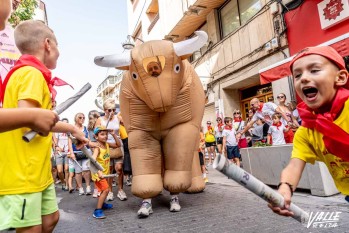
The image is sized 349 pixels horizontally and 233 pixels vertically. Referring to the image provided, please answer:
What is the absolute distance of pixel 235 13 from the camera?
10242 millimetres

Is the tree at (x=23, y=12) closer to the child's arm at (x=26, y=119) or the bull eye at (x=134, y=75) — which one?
the bull eye at (x=134, y=75)

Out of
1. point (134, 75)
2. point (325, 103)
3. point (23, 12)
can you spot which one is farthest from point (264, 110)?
point (23, 12)

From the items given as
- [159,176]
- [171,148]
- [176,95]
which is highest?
[176,95]

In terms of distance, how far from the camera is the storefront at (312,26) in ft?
20.5

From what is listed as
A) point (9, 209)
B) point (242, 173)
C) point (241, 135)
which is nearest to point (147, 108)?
point (9, 209)

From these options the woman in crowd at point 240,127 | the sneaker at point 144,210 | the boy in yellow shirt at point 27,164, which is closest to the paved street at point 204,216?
the sneaker at point 144,210

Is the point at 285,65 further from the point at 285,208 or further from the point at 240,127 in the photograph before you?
the point at 285,208

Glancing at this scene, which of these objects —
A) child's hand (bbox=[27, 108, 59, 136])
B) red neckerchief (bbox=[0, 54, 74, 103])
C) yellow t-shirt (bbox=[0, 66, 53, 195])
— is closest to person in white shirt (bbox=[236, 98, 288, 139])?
red neckerchief (bbox=[0, 54, 74, 103])

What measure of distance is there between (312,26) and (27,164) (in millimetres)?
7266

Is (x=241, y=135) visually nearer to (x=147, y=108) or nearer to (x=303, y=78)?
(x=147, y=108)

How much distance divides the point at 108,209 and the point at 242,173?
128 inches

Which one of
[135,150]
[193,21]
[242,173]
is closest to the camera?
[242,173]

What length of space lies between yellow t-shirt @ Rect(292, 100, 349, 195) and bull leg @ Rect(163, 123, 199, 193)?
1.75 meters

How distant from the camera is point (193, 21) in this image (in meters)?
12.2
